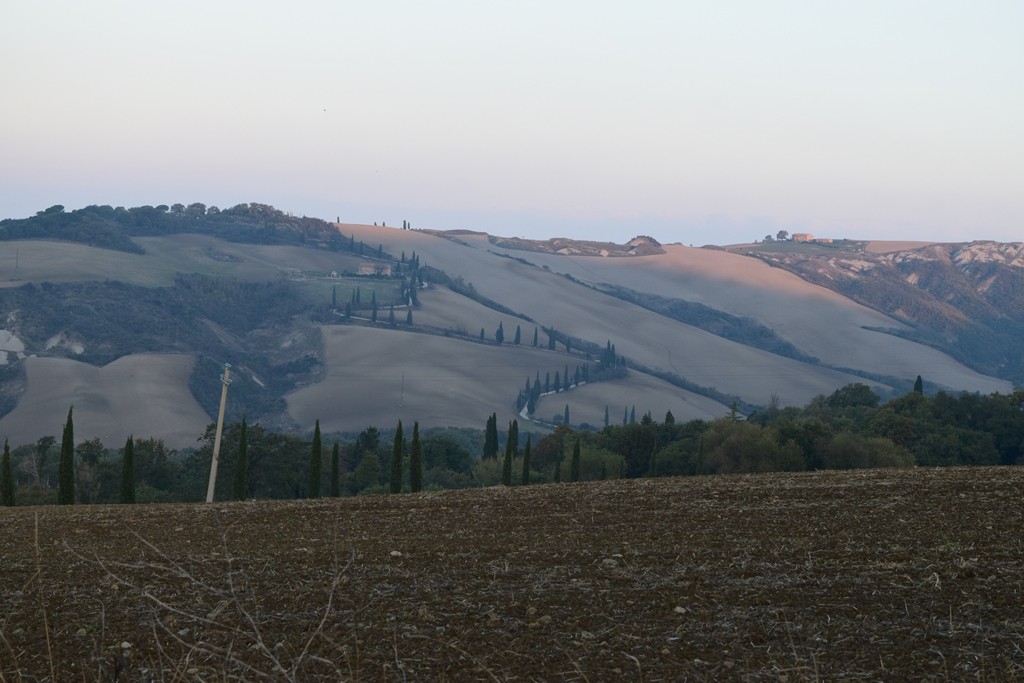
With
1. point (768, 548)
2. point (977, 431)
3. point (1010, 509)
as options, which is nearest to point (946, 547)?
point (768, 548)

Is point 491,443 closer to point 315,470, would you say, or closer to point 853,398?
point 853,398

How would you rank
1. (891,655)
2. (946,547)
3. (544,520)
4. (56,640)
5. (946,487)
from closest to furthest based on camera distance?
(891,655), (56,640), (946,547), (544,520), (946,487)

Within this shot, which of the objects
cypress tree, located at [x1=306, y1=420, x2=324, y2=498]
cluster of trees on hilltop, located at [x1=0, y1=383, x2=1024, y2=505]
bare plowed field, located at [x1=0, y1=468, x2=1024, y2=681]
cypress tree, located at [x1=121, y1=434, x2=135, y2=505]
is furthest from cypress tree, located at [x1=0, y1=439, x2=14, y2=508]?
bare plowed field, located at [x1=0, y1=468, x2=1024, y2=681]

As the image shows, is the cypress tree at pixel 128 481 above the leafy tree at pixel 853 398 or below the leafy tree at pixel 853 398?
above

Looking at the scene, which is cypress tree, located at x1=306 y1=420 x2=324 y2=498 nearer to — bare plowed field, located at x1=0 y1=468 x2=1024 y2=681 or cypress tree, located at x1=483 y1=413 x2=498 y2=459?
bare plowed field, located at x1=0 y1=468 x2=1024 y2=681

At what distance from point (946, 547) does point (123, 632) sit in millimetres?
13474

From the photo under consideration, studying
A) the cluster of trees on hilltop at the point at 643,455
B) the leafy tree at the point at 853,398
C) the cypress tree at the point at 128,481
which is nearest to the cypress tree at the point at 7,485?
the cypress tree at the point at 128,481

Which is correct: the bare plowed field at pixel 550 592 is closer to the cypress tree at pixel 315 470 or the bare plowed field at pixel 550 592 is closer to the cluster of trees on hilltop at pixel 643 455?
the cypress tree at pixel 315 470

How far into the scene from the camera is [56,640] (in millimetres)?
16062

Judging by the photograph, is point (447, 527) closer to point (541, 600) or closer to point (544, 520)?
point (544, 520)

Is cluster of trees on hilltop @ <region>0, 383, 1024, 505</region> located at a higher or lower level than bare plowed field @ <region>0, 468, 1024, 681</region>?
lower

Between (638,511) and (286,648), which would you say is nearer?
(286,648)

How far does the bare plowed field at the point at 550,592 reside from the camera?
14219 millimetres

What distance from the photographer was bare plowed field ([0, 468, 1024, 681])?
14219mm
